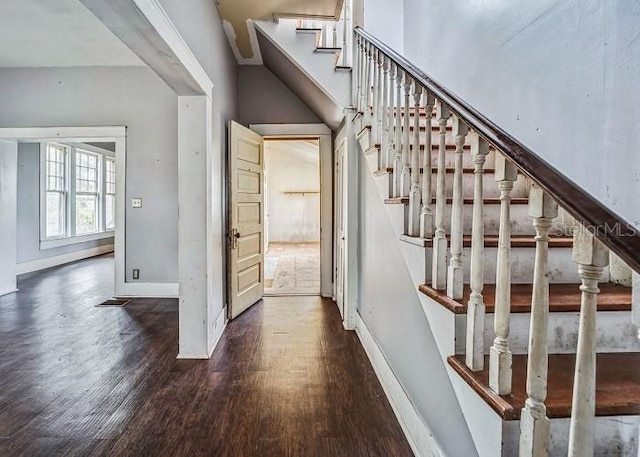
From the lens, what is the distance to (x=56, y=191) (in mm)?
6887

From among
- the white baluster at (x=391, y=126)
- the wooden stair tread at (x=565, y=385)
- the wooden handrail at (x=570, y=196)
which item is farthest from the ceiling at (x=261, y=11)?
the wooden stair tread at (x=565, y=385)

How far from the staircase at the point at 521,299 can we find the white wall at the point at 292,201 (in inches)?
363

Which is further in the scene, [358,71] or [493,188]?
[358,71]

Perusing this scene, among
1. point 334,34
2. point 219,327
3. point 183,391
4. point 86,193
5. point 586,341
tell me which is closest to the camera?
point 586,341

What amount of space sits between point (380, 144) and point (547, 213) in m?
1.57

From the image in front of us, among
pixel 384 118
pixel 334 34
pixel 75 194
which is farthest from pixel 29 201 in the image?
pixel 384 118

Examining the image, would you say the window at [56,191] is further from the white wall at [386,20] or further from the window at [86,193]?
the white wall at [386,20]

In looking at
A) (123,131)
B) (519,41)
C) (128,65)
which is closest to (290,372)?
(519,41)

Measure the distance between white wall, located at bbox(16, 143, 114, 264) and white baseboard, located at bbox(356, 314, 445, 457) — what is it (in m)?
6.22

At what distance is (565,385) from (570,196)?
2.20 ft

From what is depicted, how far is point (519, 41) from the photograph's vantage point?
73.8 inches

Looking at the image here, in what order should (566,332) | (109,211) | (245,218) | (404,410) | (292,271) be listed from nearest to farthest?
(566,332), (404,410), (245,218), (292,271), (109,211)

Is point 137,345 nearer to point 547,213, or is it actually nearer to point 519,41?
point 547,213

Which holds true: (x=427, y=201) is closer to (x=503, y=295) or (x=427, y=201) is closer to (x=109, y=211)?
(x=503, y=295)
